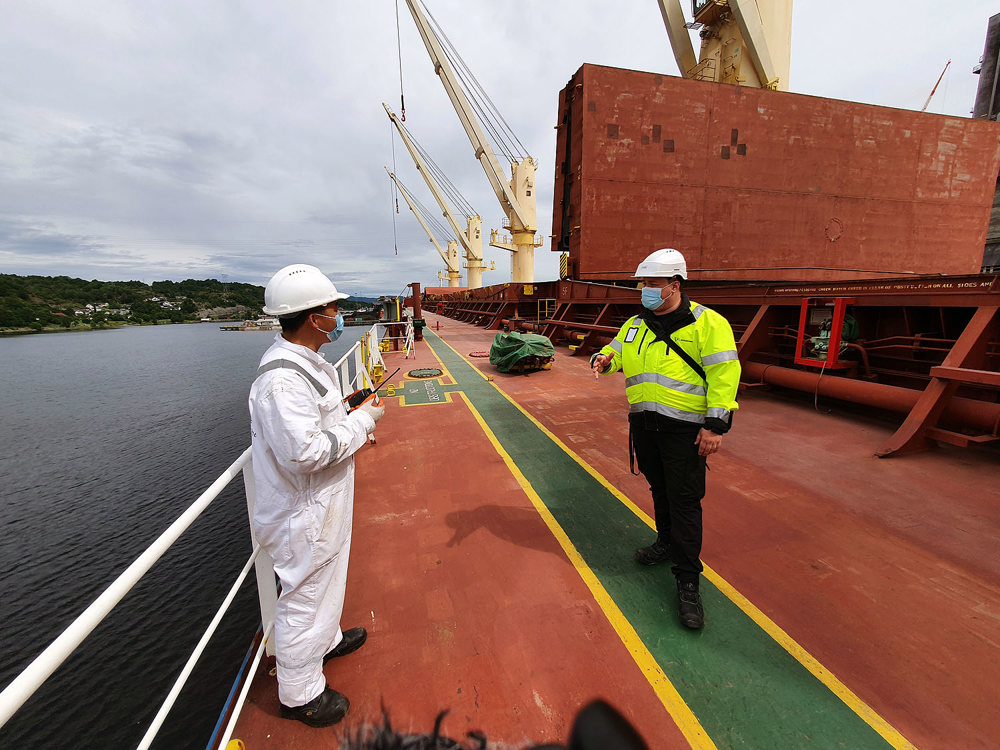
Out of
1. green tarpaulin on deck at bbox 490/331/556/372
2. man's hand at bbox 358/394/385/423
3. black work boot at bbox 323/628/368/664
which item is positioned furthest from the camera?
green tarpaulin on deck at bbox 490/331/556/372

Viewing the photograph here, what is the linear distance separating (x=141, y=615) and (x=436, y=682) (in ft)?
14.0

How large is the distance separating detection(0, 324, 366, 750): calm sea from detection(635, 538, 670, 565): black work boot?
10.7 ft

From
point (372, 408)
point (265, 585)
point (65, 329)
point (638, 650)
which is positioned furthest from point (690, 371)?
point (65, 329)

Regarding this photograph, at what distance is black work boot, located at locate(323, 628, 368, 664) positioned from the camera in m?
2.27

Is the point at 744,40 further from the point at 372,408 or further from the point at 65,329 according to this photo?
the point at 65,329

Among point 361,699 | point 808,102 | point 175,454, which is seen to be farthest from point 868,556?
point 175,454

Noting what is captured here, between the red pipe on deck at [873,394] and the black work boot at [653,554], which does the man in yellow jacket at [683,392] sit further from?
the red pipe on deck at [873,394]

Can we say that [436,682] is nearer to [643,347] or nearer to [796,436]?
[643,347]

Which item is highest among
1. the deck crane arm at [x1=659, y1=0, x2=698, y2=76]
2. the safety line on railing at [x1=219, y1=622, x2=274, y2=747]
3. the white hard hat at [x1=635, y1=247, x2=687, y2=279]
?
the deck crane arm at [x1=659, y1=0, x2=698, y2=76]

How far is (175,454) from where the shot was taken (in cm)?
978

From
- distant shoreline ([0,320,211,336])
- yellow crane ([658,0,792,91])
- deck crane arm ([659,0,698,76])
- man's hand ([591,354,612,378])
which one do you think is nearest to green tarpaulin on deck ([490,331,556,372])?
man's hand ([591,354,612,378])

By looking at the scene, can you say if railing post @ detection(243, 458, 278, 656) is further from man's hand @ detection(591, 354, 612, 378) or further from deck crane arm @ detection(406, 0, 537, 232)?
deck crane arm @ detection(406, 0, 537, 232)

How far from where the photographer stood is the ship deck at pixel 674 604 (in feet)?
6.37

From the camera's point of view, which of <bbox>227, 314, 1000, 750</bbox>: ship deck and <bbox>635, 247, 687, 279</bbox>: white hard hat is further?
<bbox>635, 247, 687, 279</bbox>: white hard hat
